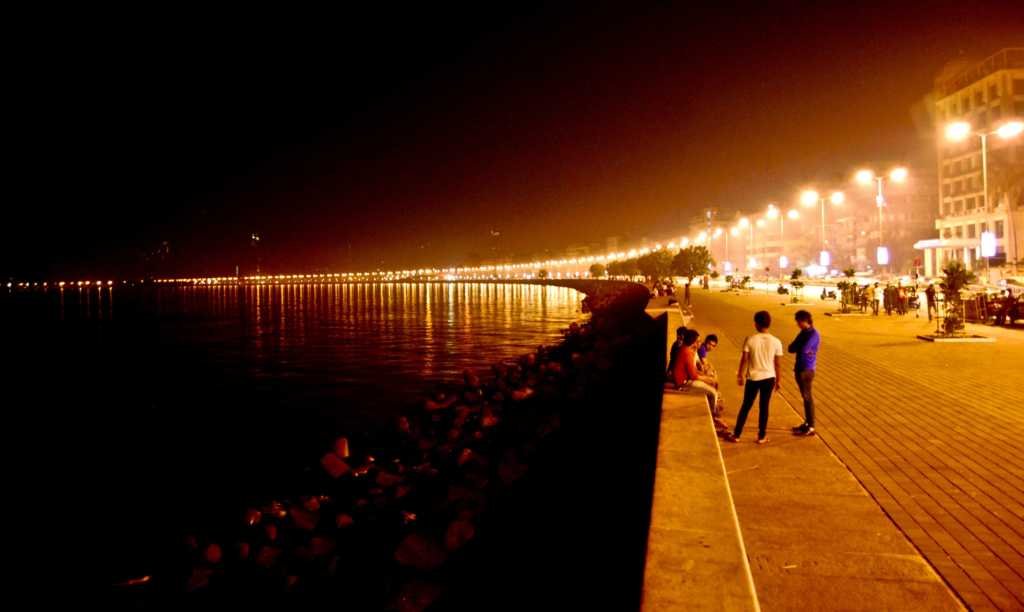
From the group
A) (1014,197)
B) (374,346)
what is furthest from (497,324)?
(1014,197)

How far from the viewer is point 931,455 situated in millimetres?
7320

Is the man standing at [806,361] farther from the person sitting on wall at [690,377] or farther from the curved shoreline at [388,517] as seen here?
the curved shoreline at [388,517]

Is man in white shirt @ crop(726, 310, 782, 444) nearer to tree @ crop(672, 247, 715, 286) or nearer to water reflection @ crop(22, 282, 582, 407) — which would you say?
water reflection @ crop(22, 282, 582, 407)

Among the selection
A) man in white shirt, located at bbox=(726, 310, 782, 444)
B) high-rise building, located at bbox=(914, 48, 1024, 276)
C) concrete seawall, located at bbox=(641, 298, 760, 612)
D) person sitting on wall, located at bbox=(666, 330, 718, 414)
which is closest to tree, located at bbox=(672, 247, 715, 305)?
high-rise building, located at bbox=(914, 48, 1024, 276)

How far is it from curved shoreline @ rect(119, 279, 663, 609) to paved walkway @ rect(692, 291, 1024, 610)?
3526mm

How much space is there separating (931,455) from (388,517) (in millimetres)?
6657

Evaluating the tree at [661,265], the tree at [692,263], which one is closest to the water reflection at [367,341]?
the tree at [661,265]

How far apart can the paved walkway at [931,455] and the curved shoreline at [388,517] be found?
3526 mm

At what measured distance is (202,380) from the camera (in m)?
24.4

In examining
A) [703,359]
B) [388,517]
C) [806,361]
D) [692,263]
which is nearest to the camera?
[806,361]

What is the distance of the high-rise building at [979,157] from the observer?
58156 mm

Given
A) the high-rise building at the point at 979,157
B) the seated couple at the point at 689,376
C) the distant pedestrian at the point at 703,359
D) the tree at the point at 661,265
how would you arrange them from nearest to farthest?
the seated couple at the point at 689,376, the distant pedestrian at the point at 703,359, the tree at the point at 661,265, the high-rise building at the point at 979,157

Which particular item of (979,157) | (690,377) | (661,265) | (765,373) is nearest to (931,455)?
(765,373)

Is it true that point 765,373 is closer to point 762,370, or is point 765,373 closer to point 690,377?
point 762,370
